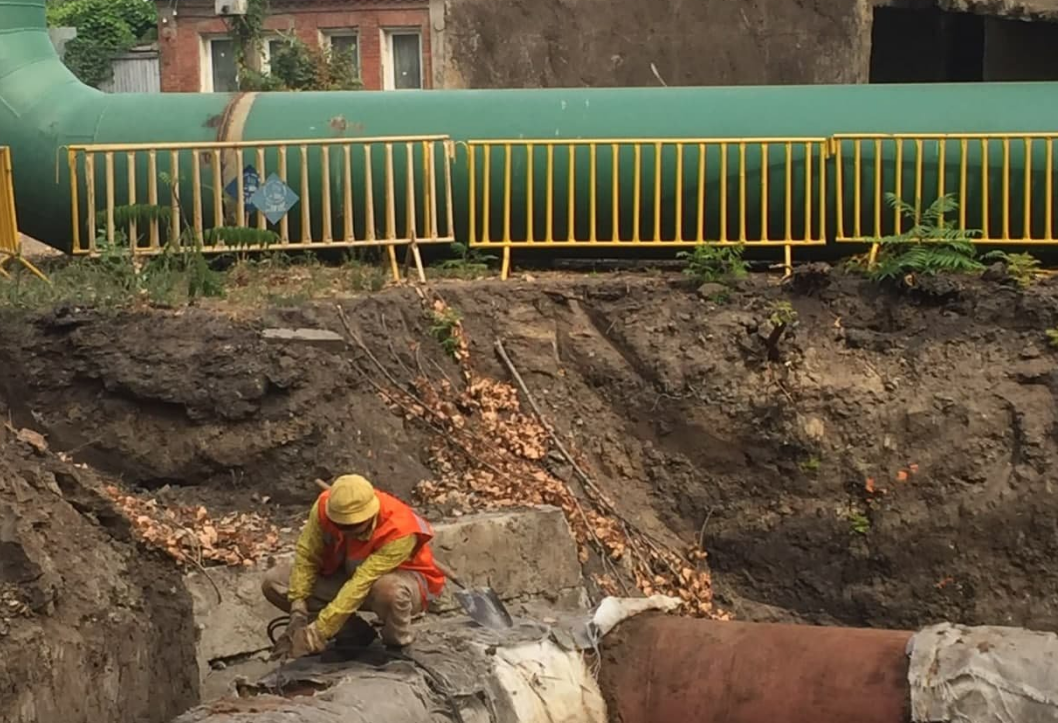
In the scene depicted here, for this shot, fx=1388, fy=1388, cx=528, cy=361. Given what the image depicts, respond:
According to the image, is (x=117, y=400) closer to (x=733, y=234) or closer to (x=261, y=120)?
(x=261, y=120)

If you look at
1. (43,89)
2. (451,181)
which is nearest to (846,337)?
(451,181)

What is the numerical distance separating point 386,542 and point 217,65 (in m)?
22.5

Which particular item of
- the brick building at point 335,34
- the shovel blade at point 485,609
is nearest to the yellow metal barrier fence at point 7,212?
the shovel blade at point 485,609

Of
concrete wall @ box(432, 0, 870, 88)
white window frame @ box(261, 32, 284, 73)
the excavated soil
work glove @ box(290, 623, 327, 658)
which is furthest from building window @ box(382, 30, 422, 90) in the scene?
work glove @ box(290, 623, 327, 658)

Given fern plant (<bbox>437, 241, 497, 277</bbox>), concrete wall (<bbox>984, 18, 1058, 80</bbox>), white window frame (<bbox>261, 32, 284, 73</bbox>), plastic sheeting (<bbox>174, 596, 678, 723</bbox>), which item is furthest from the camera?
white window frame (<bbox>261, 32, 284, 73</bbox>)

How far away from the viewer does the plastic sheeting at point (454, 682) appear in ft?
19.1

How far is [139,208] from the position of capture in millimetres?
10352

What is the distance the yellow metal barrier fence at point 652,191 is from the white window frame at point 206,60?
57.1ft

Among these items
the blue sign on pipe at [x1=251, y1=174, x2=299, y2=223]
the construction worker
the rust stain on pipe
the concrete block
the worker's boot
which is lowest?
the concrete block

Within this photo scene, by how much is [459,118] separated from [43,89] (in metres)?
3.41

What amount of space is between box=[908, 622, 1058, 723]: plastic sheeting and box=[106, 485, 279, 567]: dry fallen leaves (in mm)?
3681

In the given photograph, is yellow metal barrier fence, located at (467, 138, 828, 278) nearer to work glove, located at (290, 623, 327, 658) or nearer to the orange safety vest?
the orange safety vest

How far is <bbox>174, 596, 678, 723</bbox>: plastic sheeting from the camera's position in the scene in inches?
229

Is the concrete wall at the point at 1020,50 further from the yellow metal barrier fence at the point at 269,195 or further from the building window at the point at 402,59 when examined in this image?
the building window at the point at 402,59
